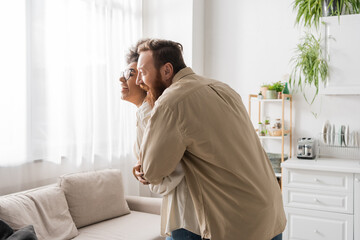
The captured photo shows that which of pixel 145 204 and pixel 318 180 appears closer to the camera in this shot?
pixel 318 180

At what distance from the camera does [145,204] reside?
3.05m

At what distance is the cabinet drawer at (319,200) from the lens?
9.11 ft

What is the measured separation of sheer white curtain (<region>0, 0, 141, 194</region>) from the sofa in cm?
29

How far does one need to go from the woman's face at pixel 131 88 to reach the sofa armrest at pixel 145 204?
158 cm

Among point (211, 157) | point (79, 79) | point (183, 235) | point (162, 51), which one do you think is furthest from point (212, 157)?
point (79, 79)

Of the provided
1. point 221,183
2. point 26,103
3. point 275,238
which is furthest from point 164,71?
point 26,103

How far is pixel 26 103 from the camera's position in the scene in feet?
8.35

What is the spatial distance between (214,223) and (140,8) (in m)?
3.16

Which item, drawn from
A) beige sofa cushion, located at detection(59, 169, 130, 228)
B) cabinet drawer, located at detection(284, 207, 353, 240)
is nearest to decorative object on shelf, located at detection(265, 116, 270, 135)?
cabinet drawer, located at detection(284, 207, 353, 240)

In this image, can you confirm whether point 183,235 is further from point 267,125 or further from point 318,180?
point 267,125

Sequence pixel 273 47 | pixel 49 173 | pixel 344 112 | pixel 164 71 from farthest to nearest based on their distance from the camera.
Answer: pixel 273 47 < pixel 344 112 < pixel 49 173 < pixel 164 71

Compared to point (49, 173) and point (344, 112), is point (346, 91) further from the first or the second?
point (49, 173)

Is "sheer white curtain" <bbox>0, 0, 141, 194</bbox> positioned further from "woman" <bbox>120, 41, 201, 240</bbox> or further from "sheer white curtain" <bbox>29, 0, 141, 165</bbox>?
"woman" <bbox>120, 41, 201, 240</bbox>

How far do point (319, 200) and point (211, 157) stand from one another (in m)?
2.08
